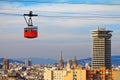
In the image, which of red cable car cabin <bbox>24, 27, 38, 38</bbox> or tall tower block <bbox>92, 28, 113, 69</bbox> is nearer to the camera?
red cable car cabin <bbox>24, 27, 38, 38</bbox>

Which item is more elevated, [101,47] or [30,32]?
[101,47]

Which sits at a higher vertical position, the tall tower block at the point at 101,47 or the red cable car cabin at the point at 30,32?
the tall tower block at the point at 101,47

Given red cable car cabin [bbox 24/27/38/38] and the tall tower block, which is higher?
the tall tower block

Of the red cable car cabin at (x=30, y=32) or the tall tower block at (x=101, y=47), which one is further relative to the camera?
the tall tower block at (x=101, y=47)

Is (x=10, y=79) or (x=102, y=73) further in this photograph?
(x=10, y=79)

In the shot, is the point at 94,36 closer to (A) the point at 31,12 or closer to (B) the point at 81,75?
(B) the point at 81,75

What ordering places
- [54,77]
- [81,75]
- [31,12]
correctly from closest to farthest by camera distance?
[31,12] → [81,75] → [54,77]

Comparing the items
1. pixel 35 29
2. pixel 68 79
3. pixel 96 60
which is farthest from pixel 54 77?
pixel 35 29

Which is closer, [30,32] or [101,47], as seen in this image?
[30,32]
